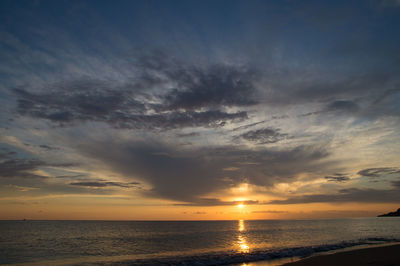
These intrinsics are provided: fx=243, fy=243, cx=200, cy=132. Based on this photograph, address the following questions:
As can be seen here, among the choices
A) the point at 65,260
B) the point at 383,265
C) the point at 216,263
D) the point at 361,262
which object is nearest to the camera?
the point at 383,265

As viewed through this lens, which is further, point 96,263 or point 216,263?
point 96,263

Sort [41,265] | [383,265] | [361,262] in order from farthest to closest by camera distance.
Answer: [41,265]
[361,262]
[383,265]

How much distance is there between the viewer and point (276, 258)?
93.7 feet

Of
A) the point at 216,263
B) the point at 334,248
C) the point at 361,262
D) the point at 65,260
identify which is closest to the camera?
the point at 361,262

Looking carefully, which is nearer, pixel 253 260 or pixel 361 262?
pixel 361 262

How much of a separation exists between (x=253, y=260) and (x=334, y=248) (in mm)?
16074

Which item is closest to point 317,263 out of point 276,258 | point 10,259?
point 276,258

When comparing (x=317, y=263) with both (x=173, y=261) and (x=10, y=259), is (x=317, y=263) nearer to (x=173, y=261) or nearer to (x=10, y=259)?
(x=173, y=261)

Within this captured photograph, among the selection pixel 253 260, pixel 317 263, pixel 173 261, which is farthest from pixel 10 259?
pixel 317 263

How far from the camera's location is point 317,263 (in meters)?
23.3

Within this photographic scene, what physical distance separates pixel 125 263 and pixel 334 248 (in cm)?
2923

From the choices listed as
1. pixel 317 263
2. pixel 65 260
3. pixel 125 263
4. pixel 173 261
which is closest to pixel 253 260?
pixel 317 263

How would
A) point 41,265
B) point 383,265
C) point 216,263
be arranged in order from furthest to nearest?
point 41,265, point 216,263, point 383,265

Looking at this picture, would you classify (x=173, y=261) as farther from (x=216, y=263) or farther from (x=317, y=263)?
(x=317, y=263)
